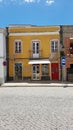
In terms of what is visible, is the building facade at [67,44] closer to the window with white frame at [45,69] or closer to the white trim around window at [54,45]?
the white trim around window at [54,45]

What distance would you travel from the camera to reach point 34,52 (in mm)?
42219

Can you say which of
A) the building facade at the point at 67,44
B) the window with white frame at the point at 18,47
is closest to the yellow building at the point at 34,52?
the window with white frame at the point at 18,47

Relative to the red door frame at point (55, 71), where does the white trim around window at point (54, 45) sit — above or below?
above

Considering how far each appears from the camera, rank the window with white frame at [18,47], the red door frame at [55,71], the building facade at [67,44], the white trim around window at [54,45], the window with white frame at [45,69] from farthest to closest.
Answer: the window with white frame at [18,47], the window with white frame at [45,69], the white trim around window at [54,45], the red door frame at [55,71], the building facade at [67,44]

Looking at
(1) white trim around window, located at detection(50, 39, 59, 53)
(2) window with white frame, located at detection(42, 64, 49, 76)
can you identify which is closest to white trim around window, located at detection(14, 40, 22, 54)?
(2) window with white frame, located at detection(42, 64, 49, 76)

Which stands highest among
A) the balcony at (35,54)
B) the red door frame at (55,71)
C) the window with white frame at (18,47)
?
the window with white frame at (18,47)

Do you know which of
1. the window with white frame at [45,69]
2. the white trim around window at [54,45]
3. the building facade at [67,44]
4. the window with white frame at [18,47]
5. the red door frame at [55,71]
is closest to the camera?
the building facade at [67,44]

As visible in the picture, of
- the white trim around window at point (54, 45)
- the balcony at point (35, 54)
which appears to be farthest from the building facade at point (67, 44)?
the balcony at point (35, 54)

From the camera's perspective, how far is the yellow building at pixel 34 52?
137 feet

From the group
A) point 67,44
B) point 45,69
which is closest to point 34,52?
point 45,69

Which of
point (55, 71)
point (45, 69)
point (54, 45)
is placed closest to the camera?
point (55, 71)

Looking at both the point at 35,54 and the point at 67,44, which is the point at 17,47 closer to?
the point at 35,54

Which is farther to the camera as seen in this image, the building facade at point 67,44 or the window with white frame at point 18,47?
the window with white frame at point 18,47

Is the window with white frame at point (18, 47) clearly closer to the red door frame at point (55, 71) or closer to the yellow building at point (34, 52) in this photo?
the yellow building at point (34, 52)
